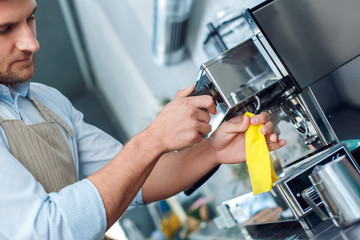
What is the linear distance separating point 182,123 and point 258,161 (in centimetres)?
20

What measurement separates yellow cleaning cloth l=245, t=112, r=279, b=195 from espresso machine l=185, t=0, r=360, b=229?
0.03 m

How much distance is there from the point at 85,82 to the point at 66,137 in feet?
19.7

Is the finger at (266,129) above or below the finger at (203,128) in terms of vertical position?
below

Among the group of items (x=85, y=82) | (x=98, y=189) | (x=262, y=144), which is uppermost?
(x=85, y=82)

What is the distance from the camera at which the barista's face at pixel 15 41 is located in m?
0.86

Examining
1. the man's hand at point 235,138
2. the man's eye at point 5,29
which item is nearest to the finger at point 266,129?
the man's hand at point 235,138

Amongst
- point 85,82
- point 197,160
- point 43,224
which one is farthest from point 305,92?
point 85,82

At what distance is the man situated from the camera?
0.75 metres

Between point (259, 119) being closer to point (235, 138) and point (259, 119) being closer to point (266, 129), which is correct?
point (266, 129)

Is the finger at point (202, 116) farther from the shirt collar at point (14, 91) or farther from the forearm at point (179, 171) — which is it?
the shirt collar at point (14, 91)

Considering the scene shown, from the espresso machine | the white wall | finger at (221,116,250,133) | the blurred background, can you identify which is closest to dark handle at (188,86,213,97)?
the espresso machine

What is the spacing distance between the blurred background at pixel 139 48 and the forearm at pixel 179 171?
48cm

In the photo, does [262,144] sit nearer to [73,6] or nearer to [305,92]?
[305,92]

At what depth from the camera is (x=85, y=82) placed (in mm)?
6930
